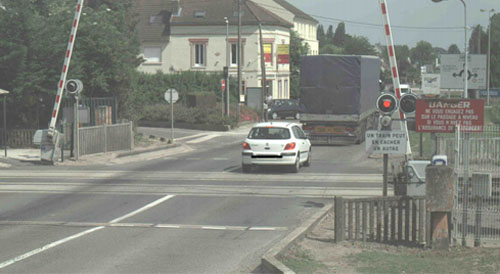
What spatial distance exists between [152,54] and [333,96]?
42.1m

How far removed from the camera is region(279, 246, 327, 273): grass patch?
1034 centimetres

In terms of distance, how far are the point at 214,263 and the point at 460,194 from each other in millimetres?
4393

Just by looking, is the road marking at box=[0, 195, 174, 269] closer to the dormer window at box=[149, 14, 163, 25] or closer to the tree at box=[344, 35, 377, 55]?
the dormer window at box=[149, 14, 163, 25]

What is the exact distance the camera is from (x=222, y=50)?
7119 centimetres

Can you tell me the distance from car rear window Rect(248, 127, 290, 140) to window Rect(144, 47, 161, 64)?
50693 millimetres

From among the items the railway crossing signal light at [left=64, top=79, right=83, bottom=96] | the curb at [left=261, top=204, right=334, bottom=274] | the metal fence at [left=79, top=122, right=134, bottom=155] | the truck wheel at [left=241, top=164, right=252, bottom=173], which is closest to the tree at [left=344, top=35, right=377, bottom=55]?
the metal fence at [left=79, top=122, right=134, bottom=155]

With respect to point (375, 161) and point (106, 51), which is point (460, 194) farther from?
point (106, 51)

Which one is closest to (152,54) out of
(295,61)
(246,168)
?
(295,61)

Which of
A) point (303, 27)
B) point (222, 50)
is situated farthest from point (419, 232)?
point (303, 27)

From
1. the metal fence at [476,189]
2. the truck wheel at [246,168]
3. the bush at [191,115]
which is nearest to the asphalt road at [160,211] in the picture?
the truck wheel at [246,168]

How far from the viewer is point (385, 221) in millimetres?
12844

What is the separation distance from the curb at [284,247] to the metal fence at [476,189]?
248cm

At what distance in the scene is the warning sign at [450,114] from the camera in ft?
48.0

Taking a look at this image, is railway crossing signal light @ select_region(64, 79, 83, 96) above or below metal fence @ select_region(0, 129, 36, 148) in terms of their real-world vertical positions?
above
